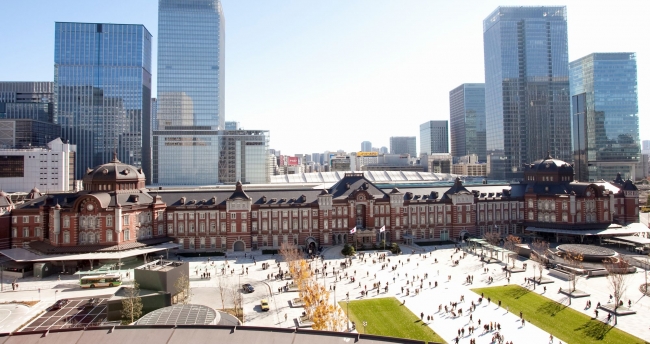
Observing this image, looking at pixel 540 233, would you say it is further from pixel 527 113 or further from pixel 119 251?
pixel 527 113

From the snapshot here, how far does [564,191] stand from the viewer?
94125 mm

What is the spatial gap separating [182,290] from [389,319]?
27.0m

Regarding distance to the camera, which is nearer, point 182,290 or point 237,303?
point 237,303

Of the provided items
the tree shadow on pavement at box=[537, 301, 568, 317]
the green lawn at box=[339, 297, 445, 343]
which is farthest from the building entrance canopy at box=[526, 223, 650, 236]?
the green lawn at box=[339, 297, 445, 343]

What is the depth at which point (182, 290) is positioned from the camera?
5428cm

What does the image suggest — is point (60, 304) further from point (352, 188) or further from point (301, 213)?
point (352, 188)

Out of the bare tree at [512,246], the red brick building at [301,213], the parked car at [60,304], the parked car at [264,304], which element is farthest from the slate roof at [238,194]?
the bare tree at [512,246]

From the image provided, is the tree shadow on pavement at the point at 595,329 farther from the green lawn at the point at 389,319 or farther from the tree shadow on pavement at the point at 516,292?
the green lawn at the point at 389,319

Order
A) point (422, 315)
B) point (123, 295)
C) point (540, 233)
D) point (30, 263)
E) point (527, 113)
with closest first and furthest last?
1. point (422, 315)
2. point (123, 295)
3. point (30, 263)
4. point (540, 233)
5. point (527, 113)

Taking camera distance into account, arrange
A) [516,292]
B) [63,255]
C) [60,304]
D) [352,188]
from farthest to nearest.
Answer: [352,188] → [63,255] → [516,292] → [60,304]

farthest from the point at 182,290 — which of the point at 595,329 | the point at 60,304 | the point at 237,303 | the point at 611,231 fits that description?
the point at 611,231

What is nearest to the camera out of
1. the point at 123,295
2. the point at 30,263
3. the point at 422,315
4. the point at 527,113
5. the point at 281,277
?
the point at 422,315

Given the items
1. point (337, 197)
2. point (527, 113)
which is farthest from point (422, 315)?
point (527, 113)

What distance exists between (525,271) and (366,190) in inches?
1425
